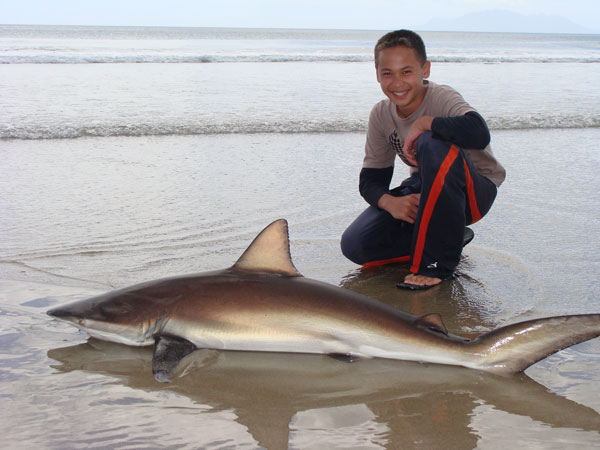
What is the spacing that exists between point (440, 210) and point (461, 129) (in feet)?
1.53

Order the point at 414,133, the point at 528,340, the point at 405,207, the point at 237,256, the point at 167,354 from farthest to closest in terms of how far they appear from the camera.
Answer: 1. the point at 237,256
2. the point at 405,207
3. the point at 414,133
4. the point at 167,354
5. the point at 528,340

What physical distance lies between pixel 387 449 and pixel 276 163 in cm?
535

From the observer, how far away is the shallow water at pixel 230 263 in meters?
2.12

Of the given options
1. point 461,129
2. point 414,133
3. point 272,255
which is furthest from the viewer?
point 414,133

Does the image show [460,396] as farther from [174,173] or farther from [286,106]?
[286,106]

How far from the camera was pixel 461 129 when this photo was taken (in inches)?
133

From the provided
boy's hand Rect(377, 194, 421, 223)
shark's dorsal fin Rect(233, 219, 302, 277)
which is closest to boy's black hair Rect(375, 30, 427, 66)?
boy's hand Rect(377, 194, 421, 223)

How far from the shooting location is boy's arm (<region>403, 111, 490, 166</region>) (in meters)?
3.39

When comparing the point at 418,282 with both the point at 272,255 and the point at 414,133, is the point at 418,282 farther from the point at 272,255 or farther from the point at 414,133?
the point at 272,255

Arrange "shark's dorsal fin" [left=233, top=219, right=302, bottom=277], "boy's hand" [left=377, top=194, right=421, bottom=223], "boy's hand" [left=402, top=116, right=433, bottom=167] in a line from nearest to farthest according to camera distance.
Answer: "shark's dorsal fin" [left=233, top=219, right=302, bottom=277], "boy's hand" [left=402, top=116, right=433, bottom=167], "boy's hand" [left=377, top=194, right=421, bottom=223]

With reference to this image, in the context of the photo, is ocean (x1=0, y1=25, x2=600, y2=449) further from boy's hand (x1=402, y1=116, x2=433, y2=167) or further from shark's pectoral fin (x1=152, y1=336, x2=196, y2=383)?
boy's hand (x1=402, y1=116, x2=433, y2=167)

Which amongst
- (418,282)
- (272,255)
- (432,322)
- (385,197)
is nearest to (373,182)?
(385,197)

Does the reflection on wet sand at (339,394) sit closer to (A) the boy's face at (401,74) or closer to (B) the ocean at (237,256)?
(B) the ocean at (237,256)

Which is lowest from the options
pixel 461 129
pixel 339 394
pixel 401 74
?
pixel 339 394
